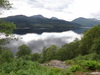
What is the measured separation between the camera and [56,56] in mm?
69188

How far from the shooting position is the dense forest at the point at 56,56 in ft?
29.7

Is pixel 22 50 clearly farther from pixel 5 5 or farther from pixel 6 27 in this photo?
pixel 5 5

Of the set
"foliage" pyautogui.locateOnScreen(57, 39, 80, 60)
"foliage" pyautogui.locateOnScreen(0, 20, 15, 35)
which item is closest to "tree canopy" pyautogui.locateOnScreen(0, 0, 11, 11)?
"foliage" pyautogui.locateOnScreen(0, 20, 15, 35)

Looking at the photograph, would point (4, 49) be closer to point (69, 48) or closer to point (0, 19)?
point (0, 19)

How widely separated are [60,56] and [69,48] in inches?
259

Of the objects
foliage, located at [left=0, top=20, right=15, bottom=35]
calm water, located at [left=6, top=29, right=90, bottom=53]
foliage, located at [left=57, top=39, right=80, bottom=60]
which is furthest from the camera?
calm water, located at [left=6, top=29, right=90, bottom=53]

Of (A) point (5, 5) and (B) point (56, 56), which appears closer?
(A) point (5, 5)

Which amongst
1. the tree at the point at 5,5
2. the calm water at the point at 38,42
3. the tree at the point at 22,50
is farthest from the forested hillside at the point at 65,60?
the calm water at the point at 38,42

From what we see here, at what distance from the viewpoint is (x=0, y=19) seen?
13.6 m

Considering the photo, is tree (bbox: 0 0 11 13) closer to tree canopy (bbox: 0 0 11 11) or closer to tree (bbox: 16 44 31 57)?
tree canopy (bbox: 0 0 11 11)

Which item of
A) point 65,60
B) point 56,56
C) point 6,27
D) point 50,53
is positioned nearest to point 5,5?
point 6,27

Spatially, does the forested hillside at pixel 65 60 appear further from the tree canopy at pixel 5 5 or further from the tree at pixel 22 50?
the tree canopy at pixel 5 5

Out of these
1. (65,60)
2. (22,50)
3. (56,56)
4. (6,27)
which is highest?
(6,27)

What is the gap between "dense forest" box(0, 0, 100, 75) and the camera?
29.7ft
